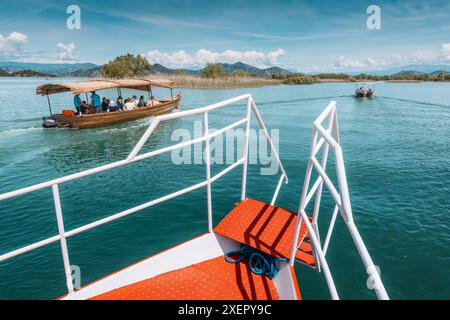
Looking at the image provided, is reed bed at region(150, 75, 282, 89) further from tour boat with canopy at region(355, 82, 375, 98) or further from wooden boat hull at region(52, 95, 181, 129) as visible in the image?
wooden boat hull at region(52, 95, 181, 129)

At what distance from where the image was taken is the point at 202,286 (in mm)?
3789

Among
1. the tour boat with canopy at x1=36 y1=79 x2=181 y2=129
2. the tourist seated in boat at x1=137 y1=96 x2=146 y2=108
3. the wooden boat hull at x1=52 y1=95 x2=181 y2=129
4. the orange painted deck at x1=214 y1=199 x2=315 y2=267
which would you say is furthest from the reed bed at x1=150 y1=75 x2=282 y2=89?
the orange painted deck at x1=214 y1=199 x2=315 y2=267

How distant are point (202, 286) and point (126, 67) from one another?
102m

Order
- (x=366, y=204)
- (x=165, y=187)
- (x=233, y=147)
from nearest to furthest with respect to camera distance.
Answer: (x=366, y=204), (x=165, y=187), (x=233, y=147)

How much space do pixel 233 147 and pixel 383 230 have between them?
10.5 m

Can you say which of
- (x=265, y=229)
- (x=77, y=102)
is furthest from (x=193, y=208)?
(x=77, y=102)

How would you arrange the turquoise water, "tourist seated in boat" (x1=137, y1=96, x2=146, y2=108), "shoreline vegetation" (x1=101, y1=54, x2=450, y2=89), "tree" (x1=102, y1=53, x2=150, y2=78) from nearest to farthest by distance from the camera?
the turquoise water < "tourist seated in boat" (x1=137, y1=96, x2=146, y2=108) < "shoreline vegetation" (x1=101, y1=54, x2=450, y2=89) < "tree" (x1=102, y1=53, x2=150, y2=78)

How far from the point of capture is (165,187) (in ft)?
36.7

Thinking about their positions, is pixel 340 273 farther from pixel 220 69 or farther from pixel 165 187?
pixel 220 69

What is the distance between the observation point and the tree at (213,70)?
261 ft

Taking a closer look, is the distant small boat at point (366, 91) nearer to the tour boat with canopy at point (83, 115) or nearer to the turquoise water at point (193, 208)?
the turquoise water at point (193, 208)

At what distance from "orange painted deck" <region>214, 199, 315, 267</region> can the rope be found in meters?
0.13

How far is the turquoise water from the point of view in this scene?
6105mm
